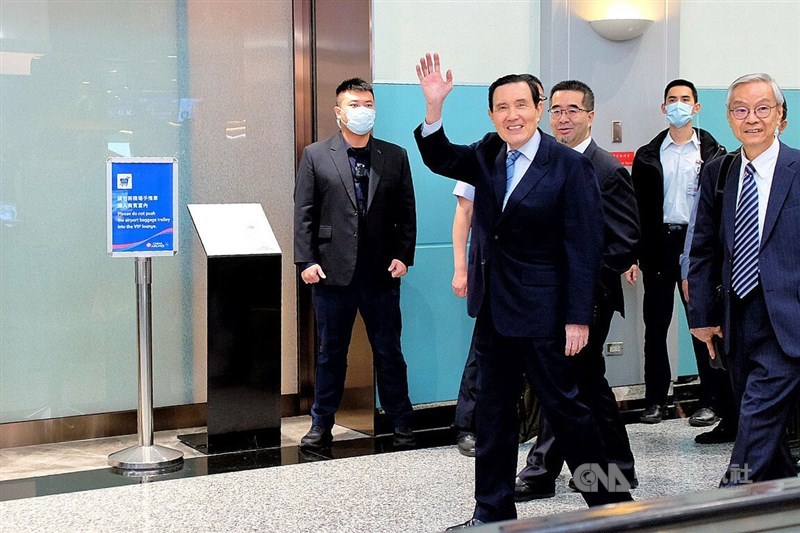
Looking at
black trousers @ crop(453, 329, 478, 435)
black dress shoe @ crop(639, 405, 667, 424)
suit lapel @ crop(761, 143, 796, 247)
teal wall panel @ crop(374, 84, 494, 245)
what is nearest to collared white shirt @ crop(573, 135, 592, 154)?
suit lapel @ crop(761, 143, 796, 247)

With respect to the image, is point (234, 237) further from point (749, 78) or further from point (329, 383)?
point (749, 78)

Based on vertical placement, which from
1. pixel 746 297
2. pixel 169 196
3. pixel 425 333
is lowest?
pixel 425 333

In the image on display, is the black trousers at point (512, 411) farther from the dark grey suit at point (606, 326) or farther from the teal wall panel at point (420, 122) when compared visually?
the teal wall panel at point (420, 122)

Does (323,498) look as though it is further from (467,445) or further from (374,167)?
(374,167)

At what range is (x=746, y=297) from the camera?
12.8ft

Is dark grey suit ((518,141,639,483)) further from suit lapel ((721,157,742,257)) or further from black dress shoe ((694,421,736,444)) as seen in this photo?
black dress shoe ((694,421,736,444))

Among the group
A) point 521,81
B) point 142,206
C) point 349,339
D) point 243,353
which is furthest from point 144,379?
point 521,81

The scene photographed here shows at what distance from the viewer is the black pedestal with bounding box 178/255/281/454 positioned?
18.1 feet

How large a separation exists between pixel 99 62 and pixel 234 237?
1.27 m

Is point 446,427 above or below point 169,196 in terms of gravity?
below

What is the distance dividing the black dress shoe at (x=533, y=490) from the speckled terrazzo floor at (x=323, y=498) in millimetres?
41

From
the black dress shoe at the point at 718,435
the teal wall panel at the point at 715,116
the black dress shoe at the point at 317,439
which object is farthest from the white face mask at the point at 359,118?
the teal wall panel at the point at 715,116

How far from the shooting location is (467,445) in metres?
5.54

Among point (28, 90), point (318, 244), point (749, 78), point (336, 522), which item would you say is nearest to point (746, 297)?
point (749, 78)
